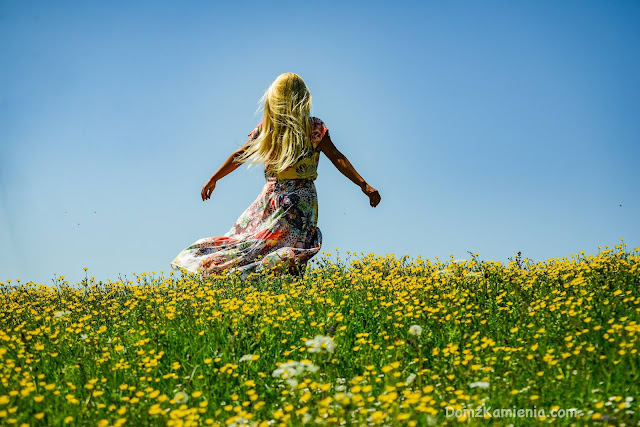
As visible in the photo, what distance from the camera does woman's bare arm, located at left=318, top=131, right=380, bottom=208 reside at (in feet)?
26.8

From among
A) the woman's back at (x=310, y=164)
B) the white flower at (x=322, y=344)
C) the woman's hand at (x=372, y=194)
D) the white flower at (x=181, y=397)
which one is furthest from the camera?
the woman's back at (x=310, y=164)

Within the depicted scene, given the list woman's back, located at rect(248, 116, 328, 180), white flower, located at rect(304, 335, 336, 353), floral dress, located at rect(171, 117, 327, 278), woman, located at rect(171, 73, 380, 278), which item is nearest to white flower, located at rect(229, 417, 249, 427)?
white flower, located at rect(304, 335, 336, 353)

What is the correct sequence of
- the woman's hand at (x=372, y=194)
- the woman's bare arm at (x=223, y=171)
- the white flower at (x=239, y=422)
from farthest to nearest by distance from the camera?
the woman's bare arm at (x=223, y=171)
the woman's hand at (x=372, y=194)
the white flower at (x=239, y=422)

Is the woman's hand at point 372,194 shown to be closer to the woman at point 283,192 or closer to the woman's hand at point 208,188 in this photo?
the woman at point 283,192

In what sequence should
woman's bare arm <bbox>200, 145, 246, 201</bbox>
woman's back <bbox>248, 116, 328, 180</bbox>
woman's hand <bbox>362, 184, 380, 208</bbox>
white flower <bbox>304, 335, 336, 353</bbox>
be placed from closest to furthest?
white flower <bbox>304, 335, 336, 353</bbox>, woman's hand <bbox>362, 184, 380, 208</bbox>, woman's back <bbox>248, 116, 328, 180</bbox>, woman's bare arm <bbox>200, 145, 246, 201</bbox>

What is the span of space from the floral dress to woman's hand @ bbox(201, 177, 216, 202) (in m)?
0.63

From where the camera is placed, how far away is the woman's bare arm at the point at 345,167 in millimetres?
8172

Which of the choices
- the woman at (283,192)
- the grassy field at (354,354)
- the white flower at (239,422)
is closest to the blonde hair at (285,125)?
the woman at (283,192)

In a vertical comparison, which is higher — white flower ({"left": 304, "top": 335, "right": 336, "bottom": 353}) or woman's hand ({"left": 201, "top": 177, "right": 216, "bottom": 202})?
woman's hand ({"left": 201, "top": 177, "right": 216, "bottom": 202})

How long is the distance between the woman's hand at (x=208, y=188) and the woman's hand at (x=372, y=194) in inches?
86.2

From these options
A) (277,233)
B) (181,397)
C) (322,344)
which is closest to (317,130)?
(277,233)

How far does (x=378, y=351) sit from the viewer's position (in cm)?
459

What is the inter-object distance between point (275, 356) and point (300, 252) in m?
3.80

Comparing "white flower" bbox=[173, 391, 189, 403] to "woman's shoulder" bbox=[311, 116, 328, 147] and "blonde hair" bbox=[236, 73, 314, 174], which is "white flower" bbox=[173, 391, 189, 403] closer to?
"blonde hair" bbox=[236, 73, 314, 174]
